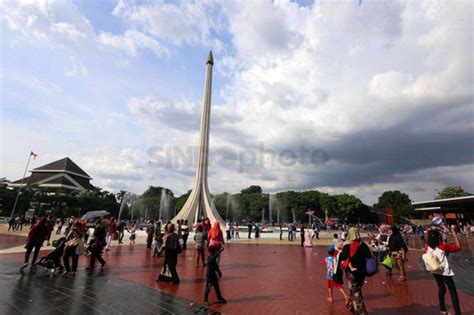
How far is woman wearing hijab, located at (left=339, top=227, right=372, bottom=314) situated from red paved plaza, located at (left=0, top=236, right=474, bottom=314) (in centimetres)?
95

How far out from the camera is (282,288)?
25.7 feet

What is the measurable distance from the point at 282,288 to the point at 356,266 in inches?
130

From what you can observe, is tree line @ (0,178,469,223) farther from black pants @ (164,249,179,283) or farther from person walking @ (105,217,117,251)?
black pants @ (164,249,179,283)

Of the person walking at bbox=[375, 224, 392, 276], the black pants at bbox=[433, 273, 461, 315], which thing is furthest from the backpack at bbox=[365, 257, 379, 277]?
the person walking at bbox=[375, 224, 392, 276]

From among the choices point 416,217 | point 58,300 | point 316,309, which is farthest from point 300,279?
point 416,217

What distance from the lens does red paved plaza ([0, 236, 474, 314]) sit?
613 cm

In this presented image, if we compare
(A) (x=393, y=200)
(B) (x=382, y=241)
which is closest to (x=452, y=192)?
(A) (x=393, y=200)

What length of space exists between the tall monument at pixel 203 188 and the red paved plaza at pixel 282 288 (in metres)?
23.5

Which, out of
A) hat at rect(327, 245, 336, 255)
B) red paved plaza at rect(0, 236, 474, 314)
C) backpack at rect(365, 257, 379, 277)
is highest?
hat at rect(327, 245, 336, 255)

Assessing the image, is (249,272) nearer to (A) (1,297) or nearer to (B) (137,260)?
(B) (137,260)

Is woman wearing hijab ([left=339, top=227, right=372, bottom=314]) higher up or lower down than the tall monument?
lower down

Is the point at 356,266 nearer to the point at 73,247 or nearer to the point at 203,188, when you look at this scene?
the point at 73,247

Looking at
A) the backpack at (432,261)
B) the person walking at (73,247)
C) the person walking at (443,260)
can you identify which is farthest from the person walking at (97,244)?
the person walking at (443,260)

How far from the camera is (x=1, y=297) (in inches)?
240
